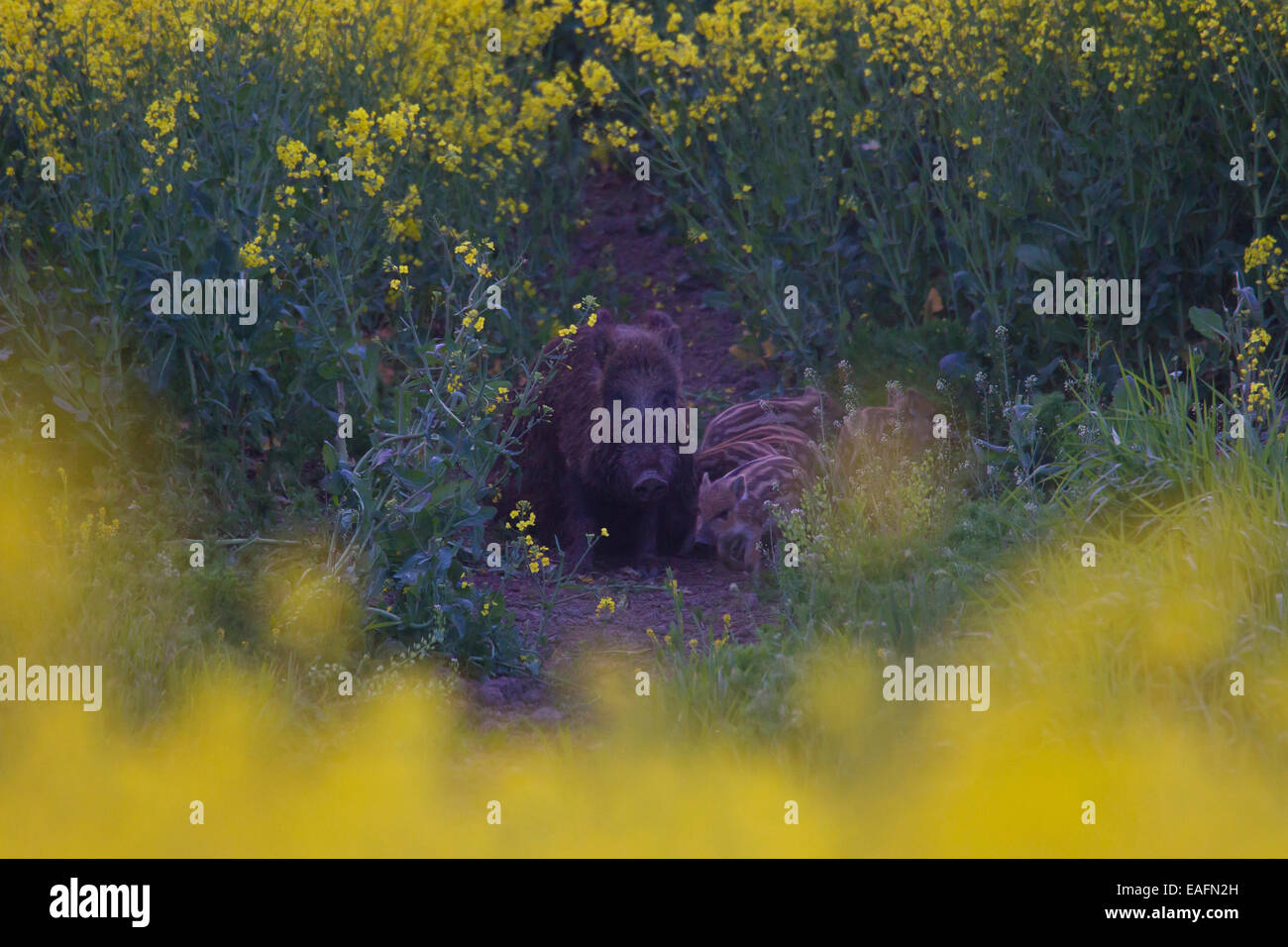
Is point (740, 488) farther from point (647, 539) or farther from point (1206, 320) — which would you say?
point (1206, 320)

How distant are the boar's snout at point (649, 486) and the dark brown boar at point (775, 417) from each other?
0.88 meters

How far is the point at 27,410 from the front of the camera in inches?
250

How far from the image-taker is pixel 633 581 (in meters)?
6.65

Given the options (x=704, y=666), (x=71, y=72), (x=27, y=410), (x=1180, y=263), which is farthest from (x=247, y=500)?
(x=1180, y=263)

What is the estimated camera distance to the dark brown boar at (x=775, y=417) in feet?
24.5

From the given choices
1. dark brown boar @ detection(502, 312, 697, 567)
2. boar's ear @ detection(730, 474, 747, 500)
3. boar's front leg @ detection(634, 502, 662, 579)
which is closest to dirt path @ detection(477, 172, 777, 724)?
boar's front leg @ detection(634, 502, 662, 579)

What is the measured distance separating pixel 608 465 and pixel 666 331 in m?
0.81

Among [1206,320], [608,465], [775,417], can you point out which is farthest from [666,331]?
[1206,320]

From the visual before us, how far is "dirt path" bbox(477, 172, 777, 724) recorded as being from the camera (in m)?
5.43

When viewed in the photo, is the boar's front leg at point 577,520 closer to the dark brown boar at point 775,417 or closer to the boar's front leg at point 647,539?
the boar's front leg at point 647,539

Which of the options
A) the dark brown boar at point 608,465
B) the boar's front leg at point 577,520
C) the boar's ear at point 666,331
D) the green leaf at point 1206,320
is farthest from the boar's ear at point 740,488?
the green leaf at point 1206,320

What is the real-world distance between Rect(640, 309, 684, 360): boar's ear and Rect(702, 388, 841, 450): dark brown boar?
1.67ft

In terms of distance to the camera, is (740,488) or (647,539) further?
(647,539)

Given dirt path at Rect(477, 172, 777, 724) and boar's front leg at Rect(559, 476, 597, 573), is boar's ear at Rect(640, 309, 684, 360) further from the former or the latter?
dirt path at Rect(477, 172, 777, 724)
